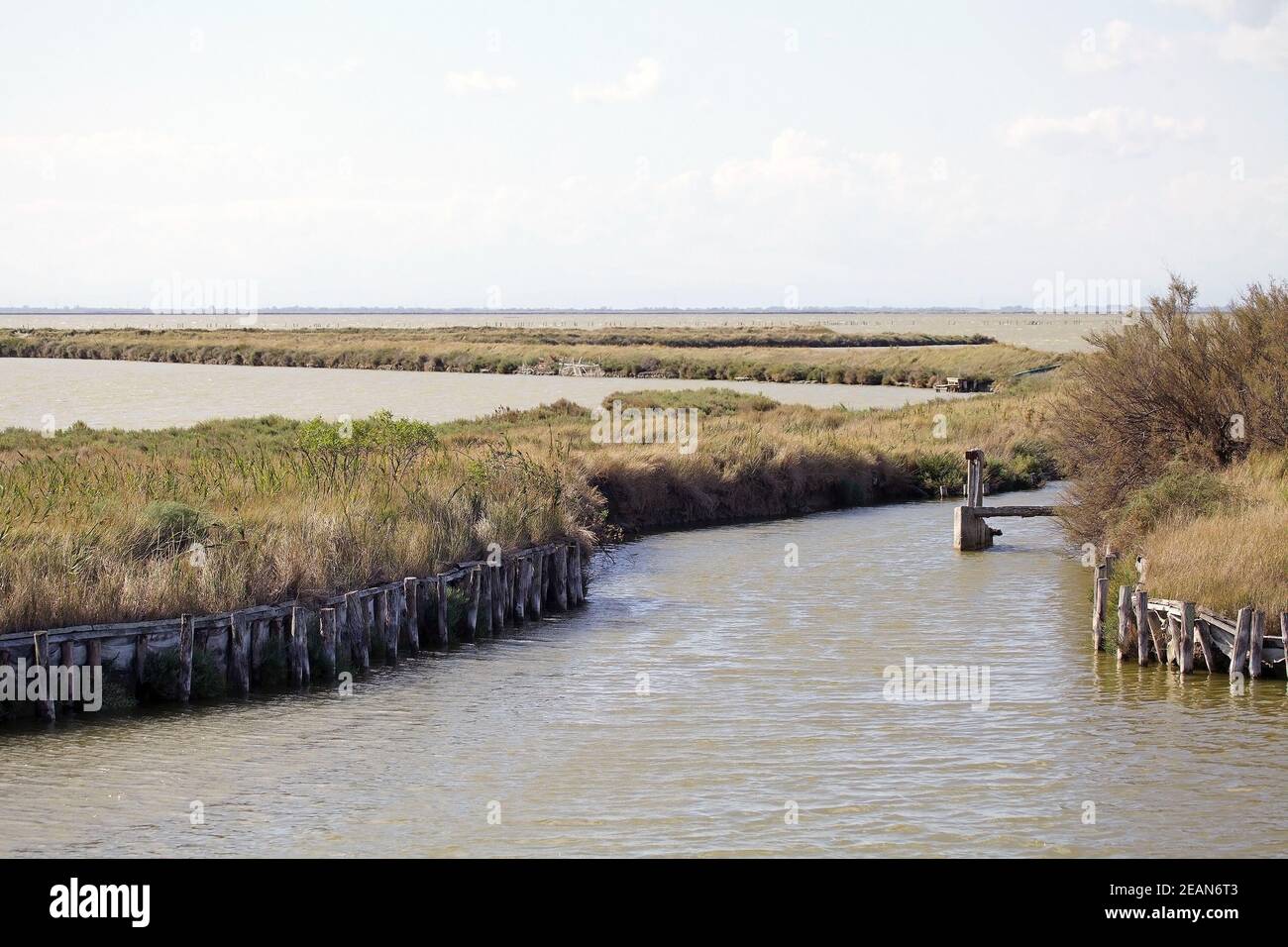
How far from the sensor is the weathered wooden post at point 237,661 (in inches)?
626

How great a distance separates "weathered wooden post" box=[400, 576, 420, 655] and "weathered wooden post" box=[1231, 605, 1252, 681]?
9558 mm

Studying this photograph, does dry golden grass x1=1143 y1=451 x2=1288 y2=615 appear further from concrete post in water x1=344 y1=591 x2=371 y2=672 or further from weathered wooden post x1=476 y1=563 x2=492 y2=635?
concrete post in water x1=344 y1=591 x2=371 y2=672

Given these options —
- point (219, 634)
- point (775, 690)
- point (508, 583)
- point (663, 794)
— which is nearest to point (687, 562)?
point (508, 583)

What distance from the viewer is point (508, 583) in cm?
2103

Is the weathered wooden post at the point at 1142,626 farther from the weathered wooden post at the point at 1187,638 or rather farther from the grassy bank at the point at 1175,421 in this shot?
the grassy bank at the point at 1175,421

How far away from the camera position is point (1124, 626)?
17781 millimetres

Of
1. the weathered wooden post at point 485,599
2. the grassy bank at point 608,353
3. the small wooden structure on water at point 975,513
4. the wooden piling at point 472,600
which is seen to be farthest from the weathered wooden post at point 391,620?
the grassy bank at point 608,353

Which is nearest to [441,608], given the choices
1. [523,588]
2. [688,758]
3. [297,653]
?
[523,588]

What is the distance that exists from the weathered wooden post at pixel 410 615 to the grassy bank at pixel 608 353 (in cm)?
7334

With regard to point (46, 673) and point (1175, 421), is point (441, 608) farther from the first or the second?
point (1175, 421)

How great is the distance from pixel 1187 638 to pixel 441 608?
911cm

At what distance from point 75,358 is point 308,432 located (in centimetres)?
10571

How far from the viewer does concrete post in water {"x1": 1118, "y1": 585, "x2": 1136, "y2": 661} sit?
17.8m
